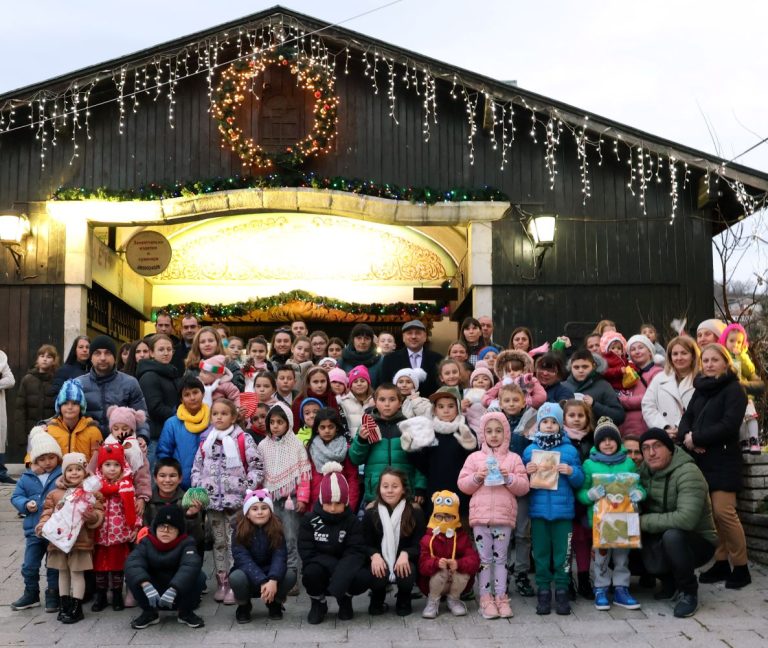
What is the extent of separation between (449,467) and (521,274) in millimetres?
5612

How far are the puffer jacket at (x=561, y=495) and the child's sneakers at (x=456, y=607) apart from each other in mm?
794

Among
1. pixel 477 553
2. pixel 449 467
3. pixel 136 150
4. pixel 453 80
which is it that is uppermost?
pixel 453 80

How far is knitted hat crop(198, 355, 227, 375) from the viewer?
7605mm

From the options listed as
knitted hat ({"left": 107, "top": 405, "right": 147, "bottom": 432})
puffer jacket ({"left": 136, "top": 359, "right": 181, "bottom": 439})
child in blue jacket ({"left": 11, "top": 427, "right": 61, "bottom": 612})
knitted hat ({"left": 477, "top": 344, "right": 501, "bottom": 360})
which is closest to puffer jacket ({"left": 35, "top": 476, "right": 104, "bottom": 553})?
child in blue jacket ({"left": 11, "top": 427, "right": 61, "bottom": 612})

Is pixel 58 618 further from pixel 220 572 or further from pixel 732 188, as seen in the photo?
pixel 732 188

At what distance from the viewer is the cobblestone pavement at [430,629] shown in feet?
18.0

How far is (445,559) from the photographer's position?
19.6 feet

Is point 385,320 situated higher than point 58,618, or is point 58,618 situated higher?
point 385,320

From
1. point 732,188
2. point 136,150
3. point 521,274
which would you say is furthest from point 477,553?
point 136,150

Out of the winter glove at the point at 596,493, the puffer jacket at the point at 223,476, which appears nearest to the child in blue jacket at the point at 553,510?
the winter glove at the point at 596,493

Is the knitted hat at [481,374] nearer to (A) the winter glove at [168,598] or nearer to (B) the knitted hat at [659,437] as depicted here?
(B) the knitted hat at [659,437]

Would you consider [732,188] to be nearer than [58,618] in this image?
No

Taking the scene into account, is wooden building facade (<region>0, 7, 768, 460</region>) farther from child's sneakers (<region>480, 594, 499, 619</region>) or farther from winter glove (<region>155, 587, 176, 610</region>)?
winter glove (<region>155, 587, 176, 610</region>)

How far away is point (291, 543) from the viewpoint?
6676 mm
